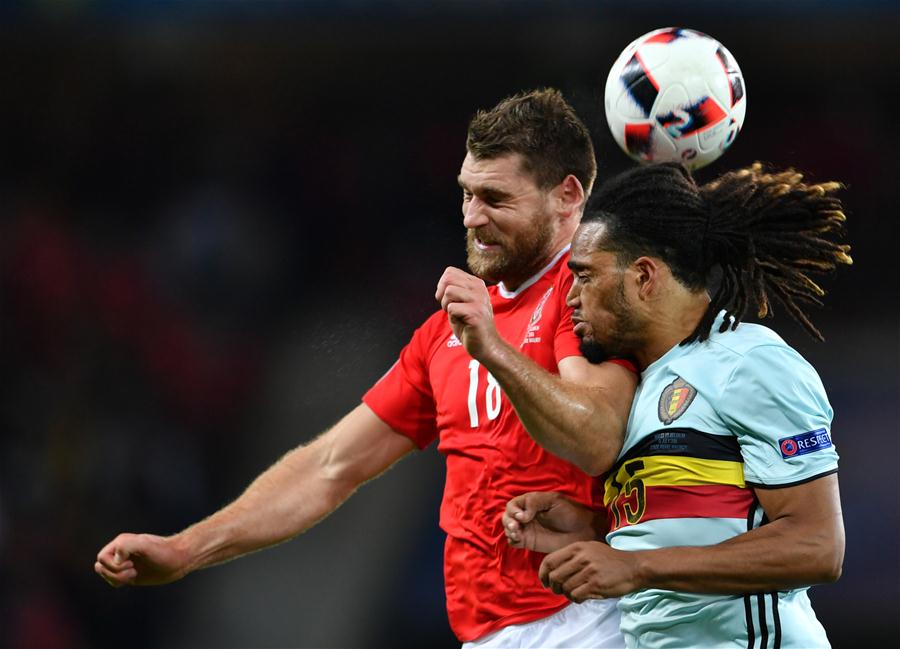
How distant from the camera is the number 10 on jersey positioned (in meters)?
3.44

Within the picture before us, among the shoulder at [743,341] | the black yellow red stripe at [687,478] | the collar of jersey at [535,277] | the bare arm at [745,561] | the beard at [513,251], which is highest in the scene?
the beard at [513,251]

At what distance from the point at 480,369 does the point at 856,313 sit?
4.08 metres

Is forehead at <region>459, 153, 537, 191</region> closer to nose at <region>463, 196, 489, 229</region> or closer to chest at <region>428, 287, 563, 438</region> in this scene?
nose at <region>463, 196, 489, 229</region>

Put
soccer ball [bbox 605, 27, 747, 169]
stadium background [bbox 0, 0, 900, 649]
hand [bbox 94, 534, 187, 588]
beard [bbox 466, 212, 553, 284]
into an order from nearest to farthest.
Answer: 1. soccer ball [bbox 605, 27, 747, 169]
2. hand [bbox 94, 534, 187, 588]
3. beard [bbox 466, 212, 553, 284]
4. stadium background [bbox 0, 0, 900, 649]

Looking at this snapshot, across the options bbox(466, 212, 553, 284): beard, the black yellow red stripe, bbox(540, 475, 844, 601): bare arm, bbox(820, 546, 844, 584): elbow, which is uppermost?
bbox(466, 212, 553, 284): beard

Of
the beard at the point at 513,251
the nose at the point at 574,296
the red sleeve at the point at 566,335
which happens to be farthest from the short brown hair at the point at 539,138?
the nose at the point at 574,296

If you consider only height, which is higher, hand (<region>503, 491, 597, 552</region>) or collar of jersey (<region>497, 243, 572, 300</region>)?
collar of jersey (<region>497, 243, 572, 300</region>)

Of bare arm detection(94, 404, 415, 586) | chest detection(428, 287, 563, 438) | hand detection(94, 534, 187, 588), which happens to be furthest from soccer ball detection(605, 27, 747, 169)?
hand detection(94, 534, 187, 588)

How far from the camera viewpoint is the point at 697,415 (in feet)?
9.16

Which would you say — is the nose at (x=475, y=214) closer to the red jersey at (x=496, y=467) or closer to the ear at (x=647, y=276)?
the red jersey at (x=496, y=467)

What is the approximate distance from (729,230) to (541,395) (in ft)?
2.30

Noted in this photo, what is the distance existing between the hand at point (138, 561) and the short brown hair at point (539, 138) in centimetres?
153

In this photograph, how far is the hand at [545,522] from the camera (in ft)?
10.00

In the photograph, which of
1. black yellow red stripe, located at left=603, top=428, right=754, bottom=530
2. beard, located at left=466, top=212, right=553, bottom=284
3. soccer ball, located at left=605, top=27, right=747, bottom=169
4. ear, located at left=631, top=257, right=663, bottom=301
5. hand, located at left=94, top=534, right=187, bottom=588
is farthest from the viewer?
beard, located at left=466, top=212, right=553, bottom=284
